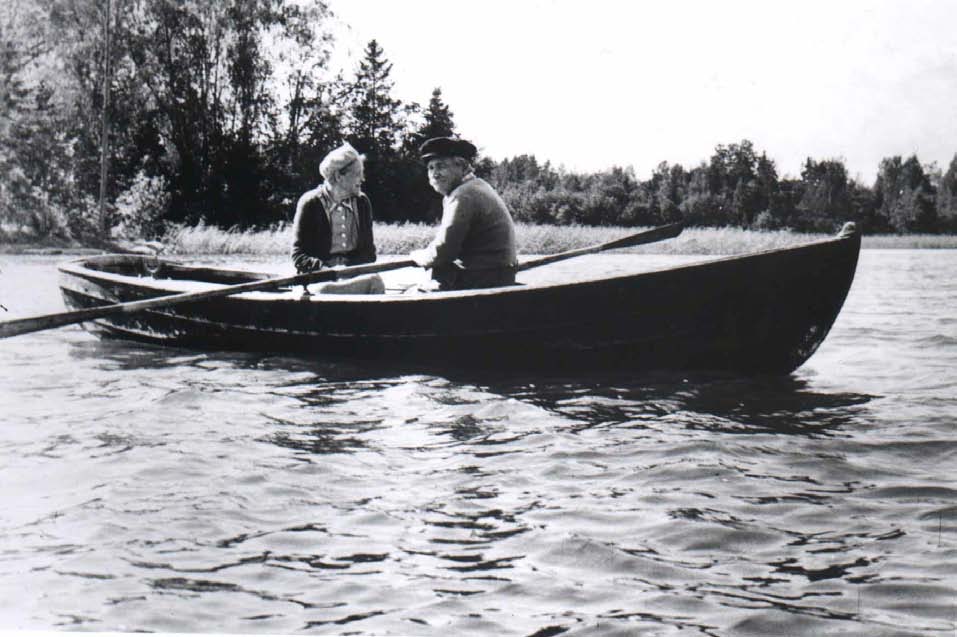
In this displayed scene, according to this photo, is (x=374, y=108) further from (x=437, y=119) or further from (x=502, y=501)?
(x=502, y=501)

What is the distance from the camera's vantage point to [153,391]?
478cm

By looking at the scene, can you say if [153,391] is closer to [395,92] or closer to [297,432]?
[297,432]

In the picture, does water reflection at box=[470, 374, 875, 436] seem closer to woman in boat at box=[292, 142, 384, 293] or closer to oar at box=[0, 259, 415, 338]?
oar at box=[0, 259, 415, 338]

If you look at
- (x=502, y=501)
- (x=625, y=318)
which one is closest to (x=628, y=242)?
(x=625, y=318)

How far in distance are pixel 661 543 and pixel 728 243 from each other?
2180 mm

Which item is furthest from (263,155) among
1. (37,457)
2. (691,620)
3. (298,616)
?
(691,620)

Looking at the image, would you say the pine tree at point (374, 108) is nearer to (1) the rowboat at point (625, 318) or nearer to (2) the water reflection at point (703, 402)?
(1) the rowboat at point (625, 318)

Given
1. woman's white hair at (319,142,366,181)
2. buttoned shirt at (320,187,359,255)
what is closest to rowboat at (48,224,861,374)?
buttoned shirt at (320,187,359,255)

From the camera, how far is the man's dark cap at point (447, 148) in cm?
461

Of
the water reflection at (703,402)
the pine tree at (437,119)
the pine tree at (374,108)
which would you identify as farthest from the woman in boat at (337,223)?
the water reflection at (703,402)

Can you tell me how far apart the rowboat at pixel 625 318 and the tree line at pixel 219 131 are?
0.28 meters

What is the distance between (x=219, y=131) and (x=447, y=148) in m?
1.38

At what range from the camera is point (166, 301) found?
15.5 ft

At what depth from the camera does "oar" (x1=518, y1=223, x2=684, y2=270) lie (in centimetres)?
488
